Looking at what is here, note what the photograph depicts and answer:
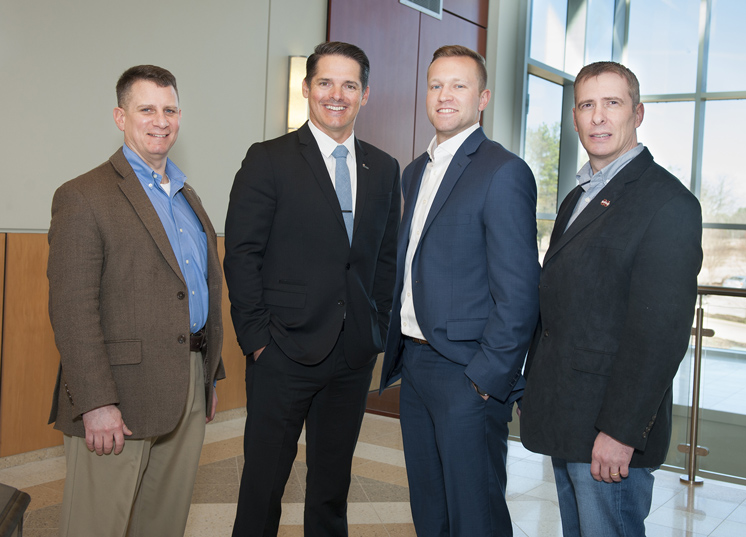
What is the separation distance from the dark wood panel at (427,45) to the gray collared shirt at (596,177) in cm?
464

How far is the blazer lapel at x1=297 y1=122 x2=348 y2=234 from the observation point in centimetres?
230

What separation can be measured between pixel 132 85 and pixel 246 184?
0.47m

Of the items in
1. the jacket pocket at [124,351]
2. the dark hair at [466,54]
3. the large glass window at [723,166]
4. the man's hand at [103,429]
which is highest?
the large glass window at [723,166]

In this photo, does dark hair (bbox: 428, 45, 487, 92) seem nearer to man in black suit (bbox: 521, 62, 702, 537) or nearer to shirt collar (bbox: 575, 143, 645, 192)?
man in black suit (bbox: 521, 62, 702, 537)

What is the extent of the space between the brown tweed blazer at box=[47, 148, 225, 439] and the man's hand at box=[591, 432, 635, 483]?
119 cm

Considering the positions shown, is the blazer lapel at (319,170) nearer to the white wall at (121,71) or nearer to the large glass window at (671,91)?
the white wall at (121,71)

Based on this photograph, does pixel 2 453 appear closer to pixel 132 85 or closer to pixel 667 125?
pixel 132 85

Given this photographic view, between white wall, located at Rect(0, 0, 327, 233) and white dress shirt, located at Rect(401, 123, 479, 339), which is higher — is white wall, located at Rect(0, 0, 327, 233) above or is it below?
above

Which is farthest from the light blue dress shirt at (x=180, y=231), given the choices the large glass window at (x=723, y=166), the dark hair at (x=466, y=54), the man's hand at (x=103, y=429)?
the large glass window at (x=723, y=166)

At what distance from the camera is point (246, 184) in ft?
7.46

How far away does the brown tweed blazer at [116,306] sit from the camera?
1.82 meters

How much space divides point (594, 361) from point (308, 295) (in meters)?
0.97

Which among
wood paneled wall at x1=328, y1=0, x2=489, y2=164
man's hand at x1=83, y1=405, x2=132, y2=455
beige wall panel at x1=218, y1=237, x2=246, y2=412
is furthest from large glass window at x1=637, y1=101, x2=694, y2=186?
man's hand at x1=83, y1=405, x2=132, y2=455

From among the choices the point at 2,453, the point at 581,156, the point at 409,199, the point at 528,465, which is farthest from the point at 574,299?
the point at 581,156
